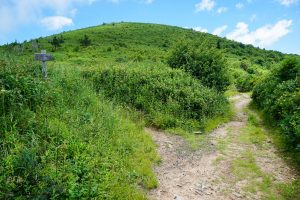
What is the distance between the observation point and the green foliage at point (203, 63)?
17656 mm

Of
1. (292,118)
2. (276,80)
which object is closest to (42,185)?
(292,118)

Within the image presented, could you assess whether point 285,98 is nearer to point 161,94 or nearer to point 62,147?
point 161,94

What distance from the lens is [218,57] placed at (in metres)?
18.6

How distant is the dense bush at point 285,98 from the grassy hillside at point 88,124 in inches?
95.7

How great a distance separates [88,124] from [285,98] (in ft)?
25.2

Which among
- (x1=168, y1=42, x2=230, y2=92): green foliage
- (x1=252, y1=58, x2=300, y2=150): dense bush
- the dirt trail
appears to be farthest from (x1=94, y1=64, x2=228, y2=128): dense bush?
(x1=252, y1=58, x2=300, y2=150): dense bush

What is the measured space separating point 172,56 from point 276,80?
619cm

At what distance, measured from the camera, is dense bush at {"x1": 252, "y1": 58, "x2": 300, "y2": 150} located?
31.8 ft

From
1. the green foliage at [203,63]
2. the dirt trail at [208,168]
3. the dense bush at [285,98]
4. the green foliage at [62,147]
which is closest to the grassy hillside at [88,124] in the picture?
the green foliage at [62,147]

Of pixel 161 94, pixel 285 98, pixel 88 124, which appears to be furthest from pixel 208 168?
pixel 161 94

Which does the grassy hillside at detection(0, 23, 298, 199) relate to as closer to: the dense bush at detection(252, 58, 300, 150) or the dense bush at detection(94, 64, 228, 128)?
the dense bush at detection(94, 64, 228, 128)

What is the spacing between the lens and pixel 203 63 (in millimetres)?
18047

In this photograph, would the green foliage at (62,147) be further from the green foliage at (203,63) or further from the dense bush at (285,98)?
the green foliage at (203,63)

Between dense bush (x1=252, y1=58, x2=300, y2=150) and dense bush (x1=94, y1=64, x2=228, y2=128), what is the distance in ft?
8.43
